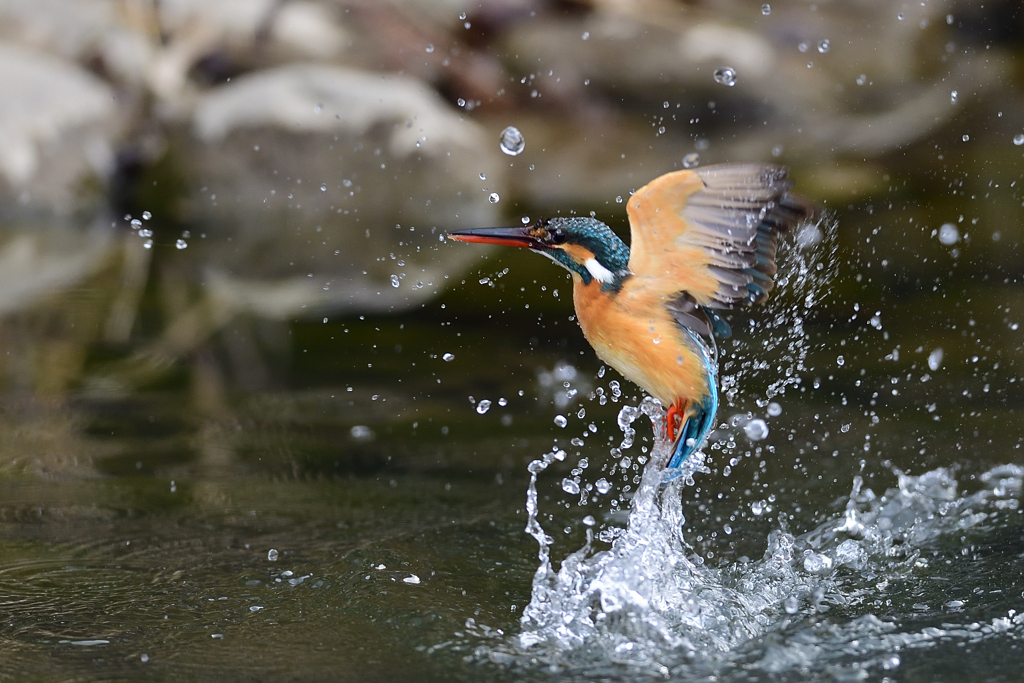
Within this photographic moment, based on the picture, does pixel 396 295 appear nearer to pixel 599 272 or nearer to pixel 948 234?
pixel 948 234

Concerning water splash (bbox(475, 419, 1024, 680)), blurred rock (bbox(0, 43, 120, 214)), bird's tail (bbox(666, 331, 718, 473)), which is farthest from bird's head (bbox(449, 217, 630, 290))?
blurred rock (bbox(0, 43, 120, 214))

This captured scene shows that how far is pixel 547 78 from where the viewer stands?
8.16m

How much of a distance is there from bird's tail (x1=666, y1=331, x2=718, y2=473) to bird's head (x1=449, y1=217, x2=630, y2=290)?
23cm

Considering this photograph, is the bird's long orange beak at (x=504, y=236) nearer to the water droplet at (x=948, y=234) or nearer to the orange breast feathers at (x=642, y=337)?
the orange breast feathers at (x=642, y=337)

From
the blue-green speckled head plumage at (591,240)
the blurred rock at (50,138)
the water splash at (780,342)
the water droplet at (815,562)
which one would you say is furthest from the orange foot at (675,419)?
the blurred rock at (50,138)

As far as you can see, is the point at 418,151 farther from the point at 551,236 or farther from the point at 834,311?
the point at 551,236

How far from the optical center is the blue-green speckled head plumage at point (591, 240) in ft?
7.21

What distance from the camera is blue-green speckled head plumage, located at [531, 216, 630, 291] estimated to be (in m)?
2.20

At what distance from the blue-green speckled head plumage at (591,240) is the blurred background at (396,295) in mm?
710

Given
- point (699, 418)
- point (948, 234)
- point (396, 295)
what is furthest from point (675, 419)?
point (948, 234)

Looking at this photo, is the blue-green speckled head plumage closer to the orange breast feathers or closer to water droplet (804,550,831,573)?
the orange breast feathers

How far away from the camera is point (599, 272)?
222cm

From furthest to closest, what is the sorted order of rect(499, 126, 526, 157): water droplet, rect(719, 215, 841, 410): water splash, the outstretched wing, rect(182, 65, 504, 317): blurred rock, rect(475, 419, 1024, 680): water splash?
rect(182, 65, 504, 317): blurred rock → rect(719, 215, 841, 410): water splash → rect(499, 126, 526, 157): water droplet → rect(475, 419, 1024, 680): water splash → the outstretched wing

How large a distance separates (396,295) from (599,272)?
9.97ft
